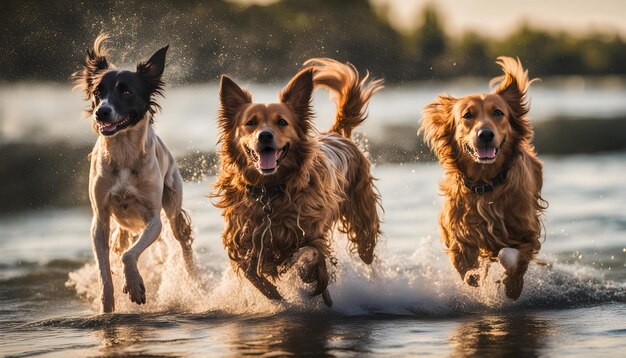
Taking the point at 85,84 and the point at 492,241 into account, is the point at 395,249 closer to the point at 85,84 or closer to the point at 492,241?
the point at 492,241

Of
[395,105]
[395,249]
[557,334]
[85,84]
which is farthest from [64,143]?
[395,105]

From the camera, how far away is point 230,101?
8336 millimetres

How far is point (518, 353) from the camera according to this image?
6.93m

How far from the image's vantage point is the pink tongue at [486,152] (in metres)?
8.24

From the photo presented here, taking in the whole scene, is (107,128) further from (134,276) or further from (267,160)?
(267,160)

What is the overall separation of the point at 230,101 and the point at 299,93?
51 centimetres

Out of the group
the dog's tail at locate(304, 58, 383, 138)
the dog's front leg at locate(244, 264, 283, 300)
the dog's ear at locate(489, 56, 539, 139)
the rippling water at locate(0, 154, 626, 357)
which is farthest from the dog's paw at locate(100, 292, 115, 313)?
the dog's ear at locate(489, 56, 539, 139)

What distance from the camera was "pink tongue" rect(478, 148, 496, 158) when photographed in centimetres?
824

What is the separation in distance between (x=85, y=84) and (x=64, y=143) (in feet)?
51.7

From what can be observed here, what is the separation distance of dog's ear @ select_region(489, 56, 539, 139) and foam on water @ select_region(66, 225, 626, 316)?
1102mm

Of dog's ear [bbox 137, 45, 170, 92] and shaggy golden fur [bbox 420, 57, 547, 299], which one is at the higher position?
dog's ear [bbox 137, 45, 170, 92]

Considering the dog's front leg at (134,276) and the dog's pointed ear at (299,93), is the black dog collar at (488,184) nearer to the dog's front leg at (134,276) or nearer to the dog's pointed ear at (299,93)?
the dog's pointed ear at (299,93)

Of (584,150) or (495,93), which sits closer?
(495,93)

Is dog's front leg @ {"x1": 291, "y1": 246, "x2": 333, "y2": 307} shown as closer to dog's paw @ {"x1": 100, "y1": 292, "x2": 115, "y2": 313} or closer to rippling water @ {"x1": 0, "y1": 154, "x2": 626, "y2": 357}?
rippling water @ {"x1": 0, "y1": 154, "x2": 626, "y2": 357}
